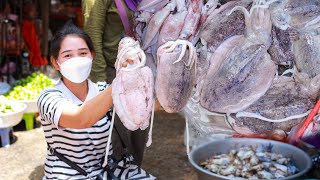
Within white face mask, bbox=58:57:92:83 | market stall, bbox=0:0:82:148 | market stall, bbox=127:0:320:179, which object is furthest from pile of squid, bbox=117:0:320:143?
market stall, bbox=0:0:82:148

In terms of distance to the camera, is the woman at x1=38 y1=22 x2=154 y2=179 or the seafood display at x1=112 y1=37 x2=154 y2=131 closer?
the seafood display at x1=112 y1=37 x2=154 y2=131

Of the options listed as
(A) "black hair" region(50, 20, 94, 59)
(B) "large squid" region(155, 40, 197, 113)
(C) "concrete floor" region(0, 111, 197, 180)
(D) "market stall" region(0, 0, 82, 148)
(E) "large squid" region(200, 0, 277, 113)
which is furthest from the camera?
(D) "market stall" region(0, 0, 82, 148)

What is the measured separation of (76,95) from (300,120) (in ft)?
3.75

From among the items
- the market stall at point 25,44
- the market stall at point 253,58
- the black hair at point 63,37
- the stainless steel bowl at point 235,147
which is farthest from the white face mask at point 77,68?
the market stall at point 25,44

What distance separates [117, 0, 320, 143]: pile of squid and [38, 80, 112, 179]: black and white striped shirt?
0.69 metres

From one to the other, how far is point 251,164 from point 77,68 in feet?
2.92

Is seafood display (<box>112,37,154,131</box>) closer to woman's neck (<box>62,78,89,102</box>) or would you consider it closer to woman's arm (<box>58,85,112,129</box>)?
woman's arm (<box>58,85,112,129</box>)

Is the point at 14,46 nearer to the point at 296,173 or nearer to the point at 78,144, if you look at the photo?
the point at 78,144

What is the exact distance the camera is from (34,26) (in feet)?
20.7

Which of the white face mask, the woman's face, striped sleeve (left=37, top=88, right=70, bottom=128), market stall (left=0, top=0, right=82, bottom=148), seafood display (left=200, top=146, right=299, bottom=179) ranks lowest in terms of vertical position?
market stall (left=0, top=0, right=82, bottom=148)

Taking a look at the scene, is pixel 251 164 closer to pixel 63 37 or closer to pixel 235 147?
pixel 235 147

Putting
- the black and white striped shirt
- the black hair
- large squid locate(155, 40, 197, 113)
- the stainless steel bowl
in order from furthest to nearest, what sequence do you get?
the black and white striped shirt, the black hair, the stainless steel bowl, large squid locate(155, 40, 197, 113)

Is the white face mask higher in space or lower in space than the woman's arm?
higher

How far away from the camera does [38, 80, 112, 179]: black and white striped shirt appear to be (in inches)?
91.4
